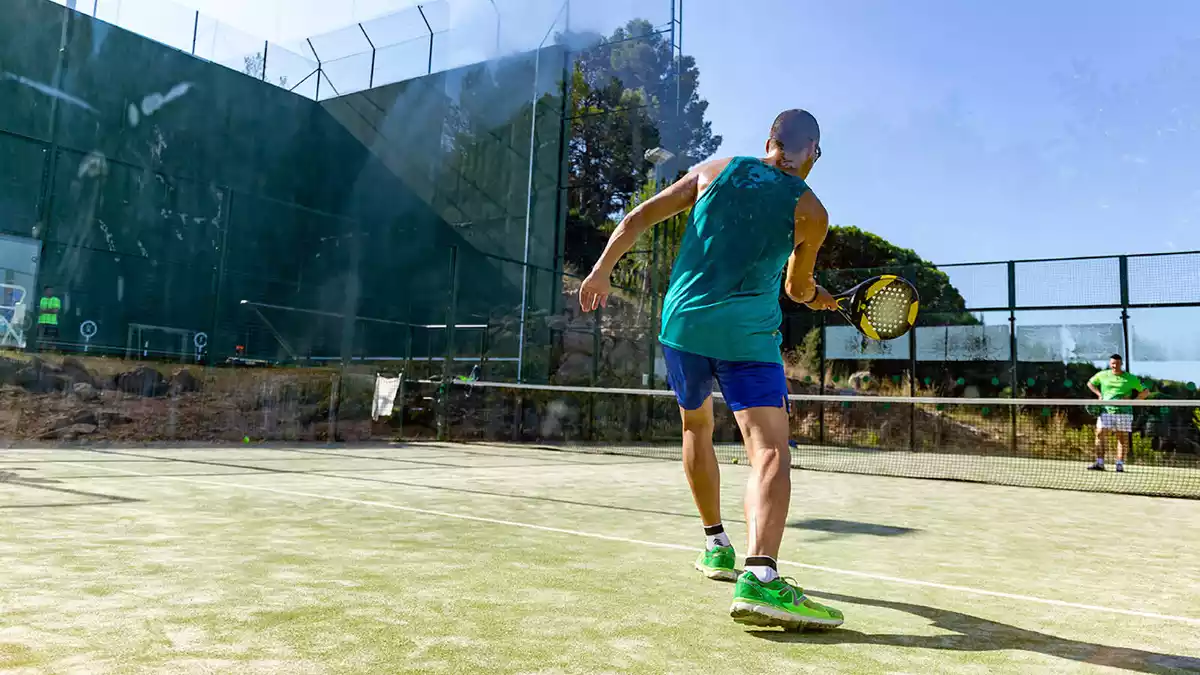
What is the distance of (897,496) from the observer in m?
5.86

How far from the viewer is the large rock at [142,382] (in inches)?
423

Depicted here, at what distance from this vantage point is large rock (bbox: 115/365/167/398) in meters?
10.7

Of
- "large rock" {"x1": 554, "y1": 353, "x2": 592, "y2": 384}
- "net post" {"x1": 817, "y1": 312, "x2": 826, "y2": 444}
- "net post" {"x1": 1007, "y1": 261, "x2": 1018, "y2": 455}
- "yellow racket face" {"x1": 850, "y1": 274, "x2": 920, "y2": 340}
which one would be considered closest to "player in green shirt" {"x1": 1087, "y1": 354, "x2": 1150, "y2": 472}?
"net post" {"x1": 1007, "y1": 261, "x2": 1018, "y2": 455}

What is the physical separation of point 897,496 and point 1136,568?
2.88 m

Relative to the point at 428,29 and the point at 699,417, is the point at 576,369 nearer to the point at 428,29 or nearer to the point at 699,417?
the point at 428,29

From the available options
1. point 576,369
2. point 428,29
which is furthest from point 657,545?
point 428,29

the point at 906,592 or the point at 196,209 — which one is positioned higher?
the point at 196,209

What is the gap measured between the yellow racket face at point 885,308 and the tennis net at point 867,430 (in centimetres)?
668

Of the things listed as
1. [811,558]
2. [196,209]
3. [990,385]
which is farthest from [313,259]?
[811,558]

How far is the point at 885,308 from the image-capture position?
3.12 meters

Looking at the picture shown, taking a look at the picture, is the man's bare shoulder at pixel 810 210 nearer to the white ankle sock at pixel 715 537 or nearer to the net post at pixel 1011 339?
the white ankle sock at pixel 715 537

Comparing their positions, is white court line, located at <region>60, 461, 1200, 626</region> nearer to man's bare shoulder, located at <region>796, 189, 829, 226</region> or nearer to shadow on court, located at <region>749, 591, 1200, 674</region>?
shadow on court, located at <region>749, 591, 1200, 674</region>

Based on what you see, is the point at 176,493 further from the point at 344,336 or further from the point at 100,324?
the point at 100,324

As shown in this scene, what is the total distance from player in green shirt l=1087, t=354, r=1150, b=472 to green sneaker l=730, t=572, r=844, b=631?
9.31 meters
